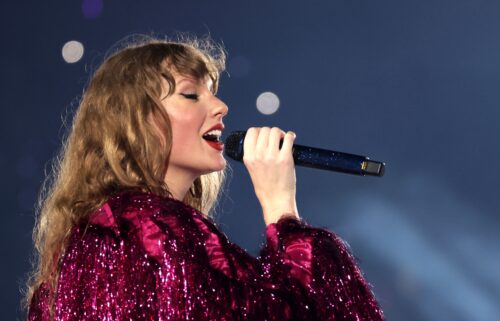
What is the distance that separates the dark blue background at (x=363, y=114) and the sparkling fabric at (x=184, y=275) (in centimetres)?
195

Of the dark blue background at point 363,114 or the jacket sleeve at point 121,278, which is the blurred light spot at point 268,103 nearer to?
the dark blue background at point 363,114

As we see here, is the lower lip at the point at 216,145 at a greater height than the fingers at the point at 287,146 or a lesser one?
lesser

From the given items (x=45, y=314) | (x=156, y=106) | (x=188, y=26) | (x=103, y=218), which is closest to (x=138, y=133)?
(x=156, y=106)

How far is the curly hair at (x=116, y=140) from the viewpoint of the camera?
121 cm

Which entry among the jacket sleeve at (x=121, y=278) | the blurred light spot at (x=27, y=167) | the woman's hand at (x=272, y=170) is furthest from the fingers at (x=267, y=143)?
the blurred light spot at (x=27, y=167)

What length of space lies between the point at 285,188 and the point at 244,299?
0.85ft

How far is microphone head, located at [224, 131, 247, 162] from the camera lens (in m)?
1.32

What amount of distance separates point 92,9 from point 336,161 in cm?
206

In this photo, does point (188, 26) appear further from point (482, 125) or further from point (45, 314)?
point (45, 314)

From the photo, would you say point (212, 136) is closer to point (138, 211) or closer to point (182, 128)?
point (182, 128)

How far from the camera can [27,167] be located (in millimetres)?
3018

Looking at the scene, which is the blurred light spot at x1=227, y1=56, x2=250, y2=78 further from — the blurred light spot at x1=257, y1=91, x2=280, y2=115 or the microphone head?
the microphone head

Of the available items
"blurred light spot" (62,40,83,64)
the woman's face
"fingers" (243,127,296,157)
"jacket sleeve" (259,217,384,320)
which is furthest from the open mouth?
"blurred light spot" (62,40,83,64)

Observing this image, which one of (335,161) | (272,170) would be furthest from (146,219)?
(335,161)
